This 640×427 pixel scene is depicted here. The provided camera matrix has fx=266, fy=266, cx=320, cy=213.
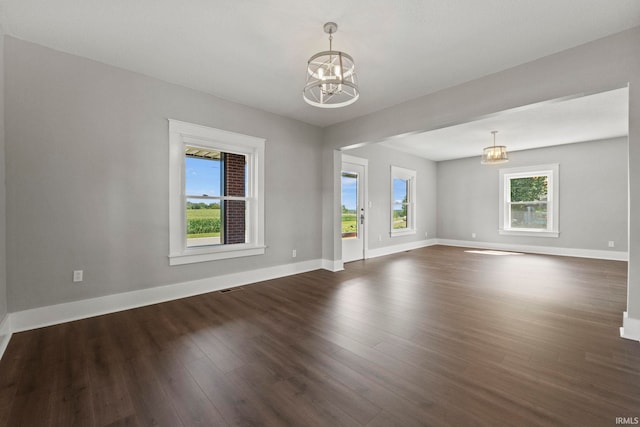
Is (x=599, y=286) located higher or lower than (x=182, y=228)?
lower

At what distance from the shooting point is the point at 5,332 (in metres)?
2.25

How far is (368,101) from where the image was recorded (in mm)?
3824

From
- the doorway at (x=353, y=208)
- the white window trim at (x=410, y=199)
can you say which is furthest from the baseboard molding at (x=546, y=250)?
the doorway at (x=353, y=208)

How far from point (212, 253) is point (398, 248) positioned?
507cm

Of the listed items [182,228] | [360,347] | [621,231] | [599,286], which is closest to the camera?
[360,347]

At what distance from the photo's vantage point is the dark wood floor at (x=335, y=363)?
1.46m

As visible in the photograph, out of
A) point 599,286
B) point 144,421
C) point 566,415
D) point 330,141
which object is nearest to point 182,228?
point 144,421

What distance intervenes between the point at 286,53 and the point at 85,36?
6.02 feet

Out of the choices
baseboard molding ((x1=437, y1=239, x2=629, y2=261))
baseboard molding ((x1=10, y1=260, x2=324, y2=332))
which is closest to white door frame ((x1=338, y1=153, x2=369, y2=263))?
baseboard molding ((x1=10, y1=260, x2=324, y2=332))

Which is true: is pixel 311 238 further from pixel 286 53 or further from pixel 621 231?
pixel 621 231

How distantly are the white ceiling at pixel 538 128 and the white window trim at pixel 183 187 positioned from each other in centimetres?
226

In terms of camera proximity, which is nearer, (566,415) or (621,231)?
(566,415)

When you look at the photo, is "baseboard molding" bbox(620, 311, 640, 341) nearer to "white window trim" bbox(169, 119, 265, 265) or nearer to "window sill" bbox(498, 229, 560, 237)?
"white window trim" bbox(169, 119, 265, 265)

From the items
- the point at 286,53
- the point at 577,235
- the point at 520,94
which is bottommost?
the point at 577,235
